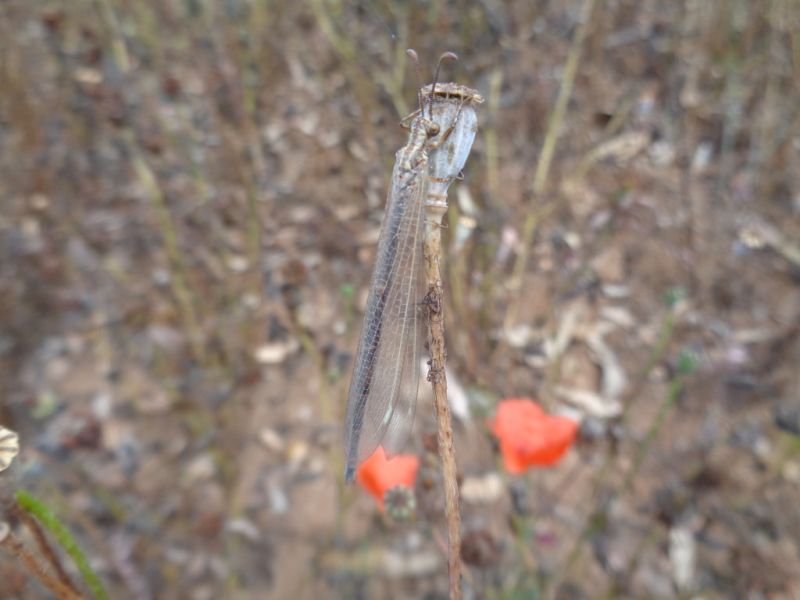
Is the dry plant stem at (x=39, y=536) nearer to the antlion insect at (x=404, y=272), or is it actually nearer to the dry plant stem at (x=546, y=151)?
the antlion insect at (x=404, y=272)

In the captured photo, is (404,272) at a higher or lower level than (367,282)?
higher

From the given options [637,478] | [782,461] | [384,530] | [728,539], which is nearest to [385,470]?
[384,530]

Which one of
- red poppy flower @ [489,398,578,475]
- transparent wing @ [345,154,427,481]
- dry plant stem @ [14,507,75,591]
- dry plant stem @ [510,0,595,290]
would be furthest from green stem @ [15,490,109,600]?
dry plant stem @ [510,0,595,290]

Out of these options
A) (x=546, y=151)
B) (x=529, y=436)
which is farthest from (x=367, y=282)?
(x=529, y=436)

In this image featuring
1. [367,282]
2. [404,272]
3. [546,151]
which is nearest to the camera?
[404,272]

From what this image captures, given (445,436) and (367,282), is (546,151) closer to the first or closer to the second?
(367,282)

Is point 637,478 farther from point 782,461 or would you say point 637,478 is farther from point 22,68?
point 22,68
